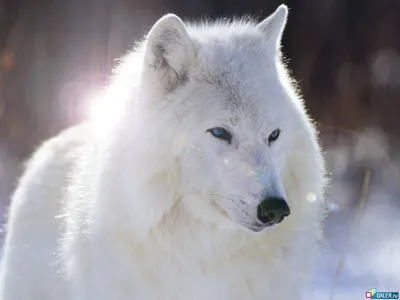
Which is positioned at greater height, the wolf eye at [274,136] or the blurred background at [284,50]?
the blurred background at [284,50]

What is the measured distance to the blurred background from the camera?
29.9 feet

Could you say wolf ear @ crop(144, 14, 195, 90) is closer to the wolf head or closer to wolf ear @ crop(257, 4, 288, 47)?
the wolf head

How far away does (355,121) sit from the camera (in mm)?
9266

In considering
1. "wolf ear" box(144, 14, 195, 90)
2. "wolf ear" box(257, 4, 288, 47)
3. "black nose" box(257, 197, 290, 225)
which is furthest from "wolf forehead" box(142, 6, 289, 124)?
"black nose" box(257, 197, 290, 225)

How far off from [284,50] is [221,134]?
7.26 meters

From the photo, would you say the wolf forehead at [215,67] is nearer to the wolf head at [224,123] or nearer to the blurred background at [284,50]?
the wolf head at [224,123]

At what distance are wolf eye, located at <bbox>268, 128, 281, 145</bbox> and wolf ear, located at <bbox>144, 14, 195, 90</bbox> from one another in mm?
444

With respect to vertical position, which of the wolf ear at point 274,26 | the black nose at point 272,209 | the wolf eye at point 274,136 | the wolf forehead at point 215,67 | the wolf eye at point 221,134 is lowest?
the black nose at point 272,209

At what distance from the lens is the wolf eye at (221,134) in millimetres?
2582

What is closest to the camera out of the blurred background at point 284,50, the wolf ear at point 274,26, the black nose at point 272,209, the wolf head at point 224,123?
the black nose at point 272,209

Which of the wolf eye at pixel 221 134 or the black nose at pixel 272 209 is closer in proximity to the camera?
the black nose at pixel 272 209

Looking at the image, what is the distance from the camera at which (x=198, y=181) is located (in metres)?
2.62

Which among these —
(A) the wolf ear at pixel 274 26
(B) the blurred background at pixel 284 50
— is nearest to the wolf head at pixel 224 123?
(A) the wolf ear at pixel 274 26

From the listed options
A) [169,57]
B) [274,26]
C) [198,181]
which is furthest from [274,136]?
[274,26]
